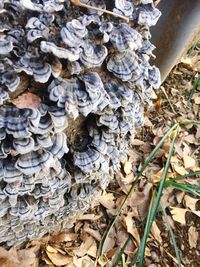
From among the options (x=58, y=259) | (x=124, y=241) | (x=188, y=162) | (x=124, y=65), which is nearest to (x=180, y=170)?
(x=188, y=162)

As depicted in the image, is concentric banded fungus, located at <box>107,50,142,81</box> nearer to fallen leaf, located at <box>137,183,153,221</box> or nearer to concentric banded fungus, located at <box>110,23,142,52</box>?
concentric banded fungus, located at <box>110,23,142,52</box>

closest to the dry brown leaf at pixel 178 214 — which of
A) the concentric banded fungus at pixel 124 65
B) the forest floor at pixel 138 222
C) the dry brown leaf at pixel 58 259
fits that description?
the forest floor at pixel 138 222

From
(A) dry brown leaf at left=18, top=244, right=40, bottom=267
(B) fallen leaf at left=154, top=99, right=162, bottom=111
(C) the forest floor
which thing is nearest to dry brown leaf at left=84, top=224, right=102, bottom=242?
(C) the forest floor

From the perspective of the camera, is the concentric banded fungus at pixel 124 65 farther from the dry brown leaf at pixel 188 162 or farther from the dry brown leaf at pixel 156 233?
the dry brown leaf at pixel 188 162

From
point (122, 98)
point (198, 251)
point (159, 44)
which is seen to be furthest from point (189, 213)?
point (122, 98)

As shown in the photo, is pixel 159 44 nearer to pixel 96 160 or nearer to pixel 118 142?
pixel 118 142

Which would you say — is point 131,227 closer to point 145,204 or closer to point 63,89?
point 145,204
